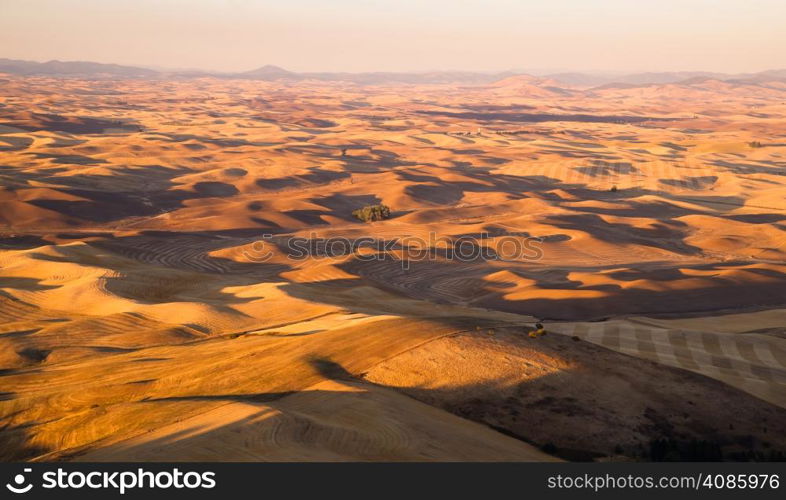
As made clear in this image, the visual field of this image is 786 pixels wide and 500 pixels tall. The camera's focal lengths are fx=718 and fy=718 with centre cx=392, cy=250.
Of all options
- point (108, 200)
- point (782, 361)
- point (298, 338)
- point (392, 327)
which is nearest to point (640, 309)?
point (782, 361)

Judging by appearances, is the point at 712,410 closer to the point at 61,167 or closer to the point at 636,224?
the point at 636,224
